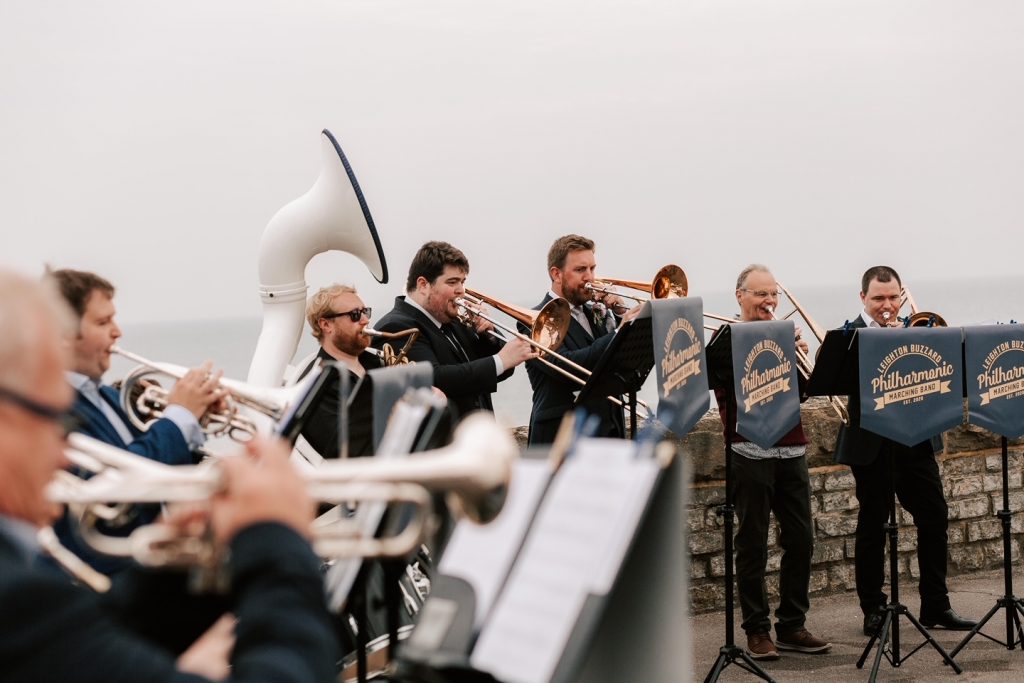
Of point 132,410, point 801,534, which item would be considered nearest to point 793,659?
point 801,534

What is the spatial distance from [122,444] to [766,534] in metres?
3.29

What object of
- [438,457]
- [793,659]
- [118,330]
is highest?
[118,330]

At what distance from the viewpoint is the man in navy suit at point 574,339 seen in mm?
5500

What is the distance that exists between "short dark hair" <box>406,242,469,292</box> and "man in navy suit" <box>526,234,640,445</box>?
1.88 feet

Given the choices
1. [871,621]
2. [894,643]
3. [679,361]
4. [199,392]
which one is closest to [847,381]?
[679,361]

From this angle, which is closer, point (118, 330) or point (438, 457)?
point (438, 457)

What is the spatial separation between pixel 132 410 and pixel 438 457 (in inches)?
81.1

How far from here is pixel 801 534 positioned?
18.5 ft

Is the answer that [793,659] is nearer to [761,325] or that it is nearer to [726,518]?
[726,518]

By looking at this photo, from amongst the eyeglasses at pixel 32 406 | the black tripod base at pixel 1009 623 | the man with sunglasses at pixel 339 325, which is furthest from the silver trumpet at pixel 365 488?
the black tripod base at pixel 1009 623

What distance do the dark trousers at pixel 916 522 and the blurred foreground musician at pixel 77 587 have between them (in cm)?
470

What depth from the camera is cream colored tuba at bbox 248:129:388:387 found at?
495cm

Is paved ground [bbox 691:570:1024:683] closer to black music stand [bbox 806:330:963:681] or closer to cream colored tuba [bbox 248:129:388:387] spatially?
black music stand [bbox 806:330:963:681]

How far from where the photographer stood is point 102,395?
10.4ft
